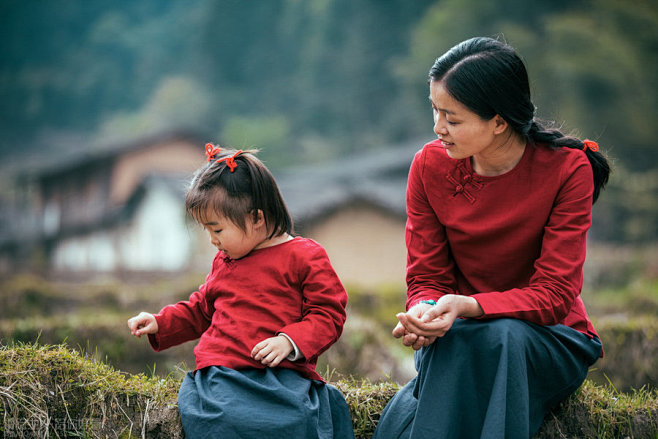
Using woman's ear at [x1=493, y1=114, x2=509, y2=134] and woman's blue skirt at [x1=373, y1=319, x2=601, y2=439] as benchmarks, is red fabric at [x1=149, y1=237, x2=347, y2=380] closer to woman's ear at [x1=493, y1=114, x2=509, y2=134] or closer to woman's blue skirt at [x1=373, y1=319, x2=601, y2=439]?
woman's blue skirt at [x1=373, y1=319, x2=601, y2=439]

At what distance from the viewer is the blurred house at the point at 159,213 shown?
17.6 m

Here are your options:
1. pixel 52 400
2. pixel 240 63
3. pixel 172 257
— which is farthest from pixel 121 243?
pixel 240 63

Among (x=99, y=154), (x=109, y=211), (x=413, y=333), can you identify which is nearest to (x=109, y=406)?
(x=413, y=333)

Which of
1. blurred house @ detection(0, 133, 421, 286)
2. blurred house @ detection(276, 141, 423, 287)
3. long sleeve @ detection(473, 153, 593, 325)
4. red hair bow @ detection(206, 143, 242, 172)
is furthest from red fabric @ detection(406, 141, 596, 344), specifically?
blurred house @ detection(276, 141, 423, 287)

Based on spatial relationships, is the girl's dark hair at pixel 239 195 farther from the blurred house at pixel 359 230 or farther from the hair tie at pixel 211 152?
the blurred house at pixel 359 230

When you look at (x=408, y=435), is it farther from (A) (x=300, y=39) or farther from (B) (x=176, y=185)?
(A) (x=300, y=39)

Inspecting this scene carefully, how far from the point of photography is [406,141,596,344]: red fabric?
2.35m

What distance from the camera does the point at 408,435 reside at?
7.68 feet

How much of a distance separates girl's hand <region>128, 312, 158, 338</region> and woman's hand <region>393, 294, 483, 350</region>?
100 centimetres

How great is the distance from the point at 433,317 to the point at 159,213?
19945mm

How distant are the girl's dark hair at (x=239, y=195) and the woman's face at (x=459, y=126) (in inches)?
27.0

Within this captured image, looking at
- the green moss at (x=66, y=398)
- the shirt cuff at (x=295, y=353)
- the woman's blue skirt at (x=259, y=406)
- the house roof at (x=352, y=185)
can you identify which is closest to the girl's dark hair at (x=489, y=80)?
the shirt cuff at (x=295, y=353)

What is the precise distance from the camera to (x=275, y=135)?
128ft

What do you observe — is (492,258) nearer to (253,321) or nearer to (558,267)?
(558,267)
